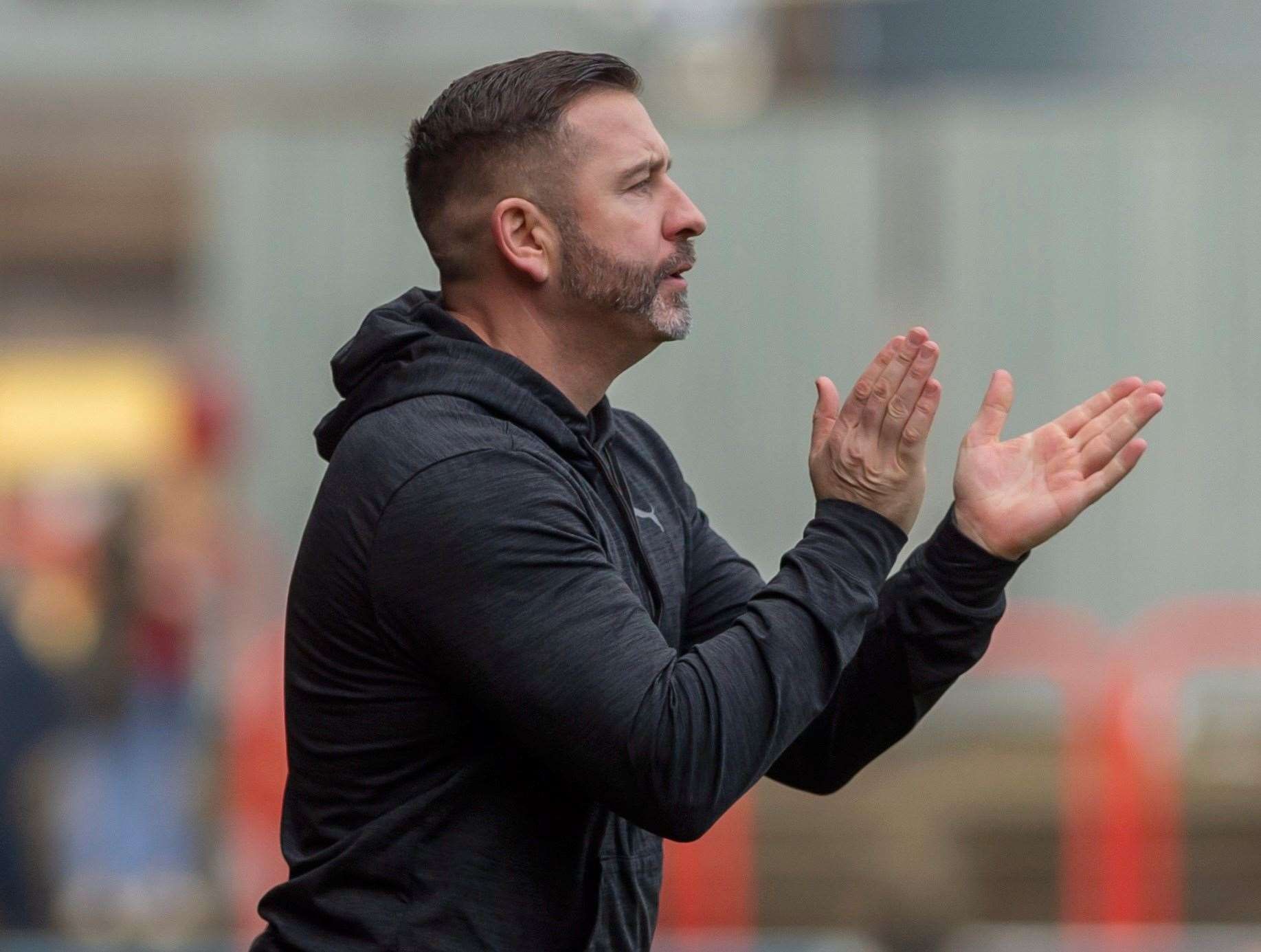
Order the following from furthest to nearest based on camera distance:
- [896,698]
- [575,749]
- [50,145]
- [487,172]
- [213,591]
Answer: [50,145] → [213,591] → [896,698] → [487,172] → [575,749]

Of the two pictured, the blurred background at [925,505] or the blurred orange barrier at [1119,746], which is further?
the blurred background at [925,505]

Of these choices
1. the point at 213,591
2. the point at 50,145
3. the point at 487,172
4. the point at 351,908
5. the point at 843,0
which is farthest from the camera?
the point at 50,145

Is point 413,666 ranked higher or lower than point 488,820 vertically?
higher

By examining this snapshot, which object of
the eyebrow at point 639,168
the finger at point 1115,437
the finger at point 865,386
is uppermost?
the eyebrow at point 639,168

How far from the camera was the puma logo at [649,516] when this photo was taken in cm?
268

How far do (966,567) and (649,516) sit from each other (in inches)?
16.6

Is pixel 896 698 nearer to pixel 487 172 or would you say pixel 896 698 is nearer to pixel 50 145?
pixel 487 172

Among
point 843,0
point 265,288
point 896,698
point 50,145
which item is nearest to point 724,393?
point 265,288

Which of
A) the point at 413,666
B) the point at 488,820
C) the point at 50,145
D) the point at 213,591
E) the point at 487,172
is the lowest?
the point at 213,591

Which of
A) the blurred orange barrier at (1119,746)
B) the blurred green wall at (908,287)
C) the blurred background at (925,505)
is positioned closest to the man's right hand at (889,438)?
the blurred background at (925,505)

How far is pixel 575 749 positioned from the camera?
226 cm

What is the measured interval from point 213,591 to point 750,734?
7.48 metres

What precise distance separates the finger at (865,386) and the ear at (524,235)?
41 cm

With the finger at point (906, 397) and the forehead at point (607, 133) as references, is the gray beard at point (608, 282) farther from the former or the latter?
→ the finger at point (906, 397)
